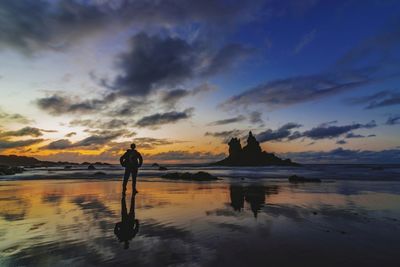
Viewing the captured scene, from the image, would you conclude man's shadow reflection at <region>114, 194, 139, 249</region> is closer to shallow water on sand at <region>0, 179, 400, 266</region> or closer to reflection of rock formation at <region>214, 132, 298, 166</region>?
shallow water on sand at <region>0, 179, 400, 266</region>

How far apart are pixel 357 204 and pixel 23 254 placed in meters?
13.9

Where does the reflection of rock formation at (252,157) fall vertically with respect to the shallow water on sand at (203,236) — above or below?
above

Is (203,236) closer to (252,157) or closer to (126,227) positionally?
(126,227)

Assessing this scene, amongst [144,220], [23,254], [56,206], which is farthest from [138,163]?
[23,254]

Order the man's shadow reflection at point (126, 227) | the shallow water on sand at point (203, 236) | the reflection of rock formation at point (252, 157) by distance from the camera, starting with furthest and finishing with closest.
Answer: the reflection of rock formation at point (252, 157), the man's shadow reflection at point (126, 227), the shallow water on sand at point (203, 236)

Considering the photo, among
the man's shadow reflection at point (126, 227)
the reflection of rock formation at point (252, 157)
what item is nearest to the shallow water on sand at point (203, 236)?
the man's shadow reflection at point (126, 227)

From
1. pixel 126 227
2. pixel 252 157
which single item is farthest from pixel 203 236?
pixel 252 157

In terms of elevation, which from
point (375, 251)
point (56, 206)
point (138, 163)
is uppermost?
point (138, 163)

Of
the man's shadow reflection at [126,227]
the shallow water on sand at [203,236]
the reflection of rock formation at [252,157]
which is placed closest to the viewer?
the shallow water on sand at [203,236]

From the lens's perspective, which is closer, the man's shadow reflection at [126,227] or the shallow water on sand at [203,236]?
the shallow water on sand at [203,236]

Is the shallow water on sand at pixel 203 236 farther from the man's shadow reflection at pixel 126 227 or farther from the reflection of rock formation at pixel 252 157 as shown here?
the reflection of rock formation at pixel 252 157

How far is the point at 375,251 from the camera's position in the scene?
6.84m

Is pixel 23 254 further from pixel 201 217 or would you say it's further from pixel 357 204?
pixel 357 204

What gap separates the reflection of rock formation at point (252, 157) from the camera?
15350 cm
